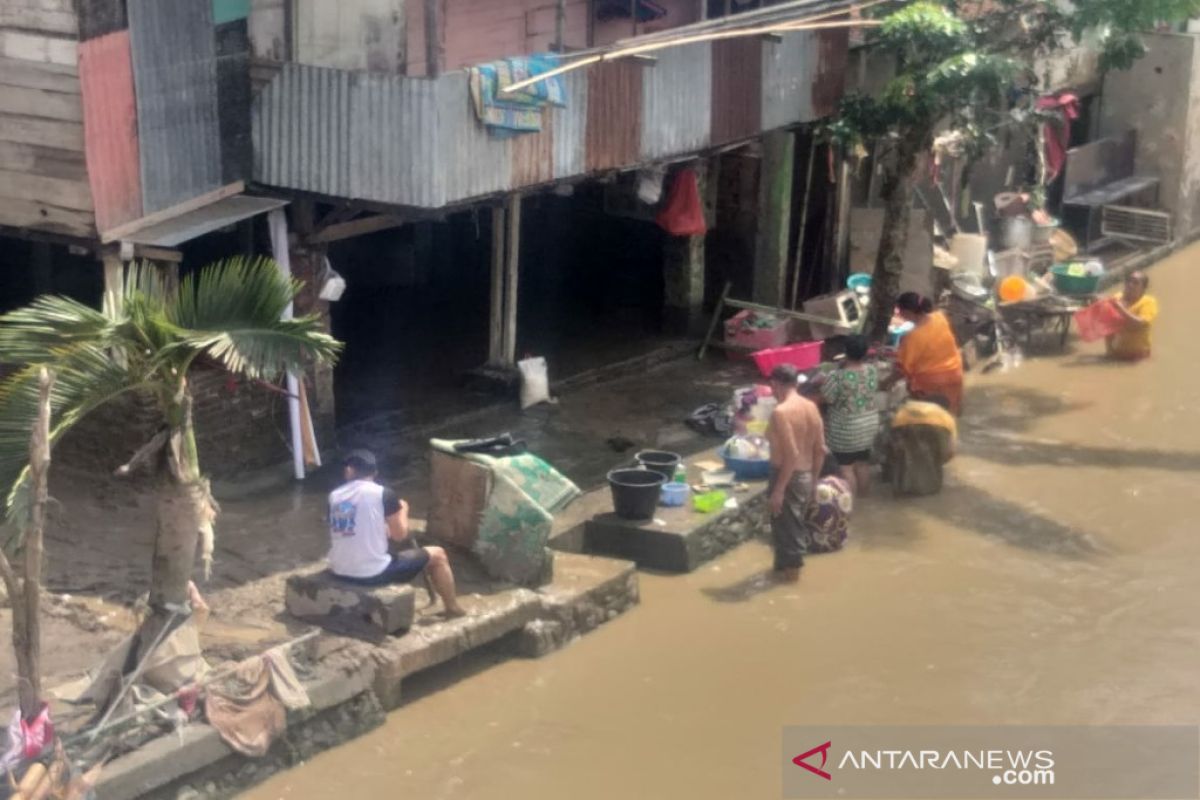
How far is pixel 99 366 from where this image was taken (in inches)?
328

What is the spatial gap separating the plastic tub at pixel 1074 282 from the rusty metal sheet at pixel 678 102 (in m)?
6.29

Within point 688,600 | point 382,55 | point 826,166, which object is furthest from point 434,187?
point 826,166

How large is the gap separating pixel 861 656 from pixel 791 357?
218 inches

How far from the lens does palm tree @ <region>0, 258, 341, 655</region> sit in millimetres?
8195

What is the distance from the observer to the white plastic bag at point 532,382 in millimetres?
15805

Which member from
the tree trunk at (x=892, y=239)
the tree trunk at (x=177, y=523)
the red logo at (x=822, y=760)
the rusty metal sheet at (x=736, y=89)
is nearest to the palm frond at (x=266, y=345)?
the tree trunk at (x=177, y=523)

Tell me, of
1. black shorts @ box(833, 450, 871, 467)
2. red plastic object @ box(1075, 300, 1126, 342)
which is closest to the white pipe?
black shorts @ box(833, 450, 871, 467)

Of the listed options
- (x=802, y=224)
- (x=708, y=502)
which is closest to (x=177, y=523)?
(x=708, y=502)

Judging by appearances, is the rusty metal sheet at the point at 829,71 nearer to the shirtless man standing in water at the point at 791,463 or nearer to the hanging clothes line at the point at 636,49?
the hanging clothes line at the point at 636,49

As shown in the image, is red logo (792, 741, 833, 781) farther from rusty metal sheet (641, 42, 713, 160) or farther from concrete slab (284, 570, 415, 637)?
rusty metal sheet (641, 42, 713, 160)

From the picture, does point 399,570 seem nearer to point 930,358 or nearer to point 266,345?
point 266,345

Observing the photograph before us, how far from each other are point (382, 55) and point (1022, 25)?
283 inches

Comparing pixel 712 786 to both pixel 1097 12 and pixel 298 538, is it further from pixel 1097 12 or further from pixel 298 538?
pixel 1097 12

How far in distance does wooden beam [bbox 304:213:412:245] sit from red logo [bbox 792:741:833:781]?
18.8ft
